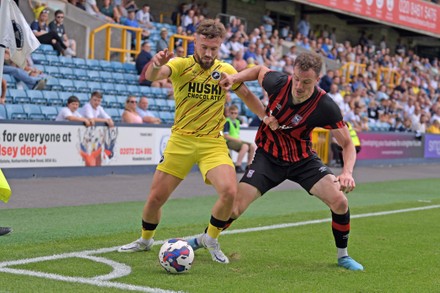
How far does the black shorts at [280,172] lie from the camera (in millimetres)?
7625

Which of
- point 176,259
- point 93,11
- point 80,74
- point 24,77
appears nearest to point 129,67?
point 93,11

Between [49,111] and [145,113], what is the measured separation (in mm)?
2642

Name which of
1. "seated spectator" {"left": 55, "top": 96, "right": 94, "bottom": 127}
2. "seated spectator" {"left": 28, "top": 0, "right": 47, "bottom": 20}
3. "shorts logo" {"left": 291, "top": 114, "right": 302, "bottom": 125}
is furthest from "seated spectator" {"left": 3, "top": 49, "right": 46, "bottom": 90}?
"shorts logo" {"left": 291, "top": 114, "right": 302, "bottom": 125}

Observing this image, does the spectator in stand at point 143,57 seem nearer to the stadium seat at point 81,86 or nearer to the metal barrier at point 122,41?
the metal barrier at point 122,41

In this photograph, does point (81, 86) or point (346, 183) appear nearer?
point (346, 183)

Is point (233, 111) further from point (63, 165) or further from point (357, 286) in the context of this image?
point (357, 286)

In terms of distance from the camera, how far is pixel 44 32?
2027 centimetres

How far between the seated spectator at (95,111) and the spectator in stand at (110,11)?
23.5ft

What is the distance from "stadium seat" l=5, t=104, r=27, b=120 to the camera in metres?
16.4

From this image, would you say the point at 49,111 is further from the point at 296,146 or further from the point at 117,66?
the point at 296,146

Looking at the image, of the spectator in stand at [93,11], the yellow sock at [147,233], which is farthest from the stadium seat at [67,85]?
the yellow sock at [147,233]

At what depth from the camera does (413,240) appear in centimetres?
963

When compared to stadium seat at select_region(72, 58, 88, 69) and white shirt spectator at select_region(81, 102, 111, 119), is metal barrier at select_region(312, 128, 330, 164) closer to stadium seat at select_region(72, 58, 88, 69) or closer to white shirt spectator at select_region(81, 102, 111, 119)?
stadium seat at select_region(72, 58, 88, 69)

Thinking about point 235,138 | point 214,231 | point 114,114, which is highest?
point 114,114
